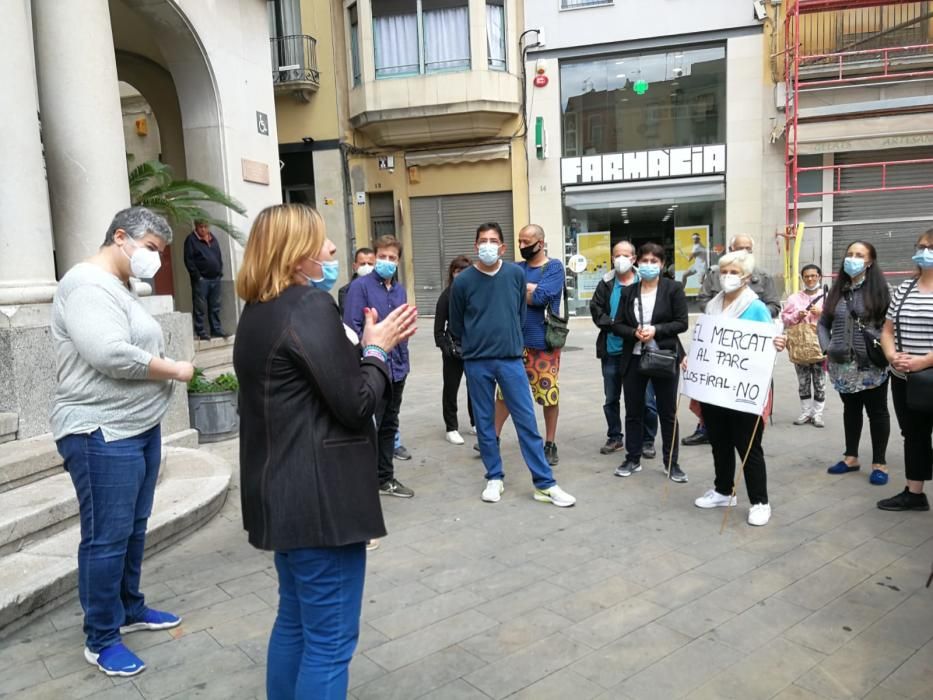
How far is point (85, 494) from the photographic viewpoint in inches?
119

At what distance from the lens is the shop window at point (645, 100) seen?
55.3 feet

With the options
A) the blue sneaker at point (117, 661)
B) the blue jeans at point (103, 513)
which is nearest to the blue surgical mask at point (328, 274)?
the blue jeans at point (103, 513)

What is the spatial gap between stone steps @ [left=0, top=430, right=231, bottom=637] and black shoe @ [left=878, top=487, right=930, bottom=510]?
4.72 meters

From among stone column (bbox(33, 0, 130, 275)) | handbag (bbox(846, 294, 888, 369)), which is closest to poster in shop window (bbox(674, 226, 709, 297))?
handbag (bbox(846, 294, 888, 369))

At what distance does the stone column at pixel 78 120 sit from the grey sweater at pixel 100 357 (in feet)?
12.4

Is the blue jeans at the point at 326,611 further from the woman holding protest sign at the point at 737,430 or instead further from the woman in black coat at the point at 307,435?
the woman holding protest sign at the point at 737,430

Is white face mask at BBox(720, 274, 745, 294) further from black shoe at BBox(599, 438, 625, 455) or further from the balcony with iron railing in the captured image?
the balcony with iron railing

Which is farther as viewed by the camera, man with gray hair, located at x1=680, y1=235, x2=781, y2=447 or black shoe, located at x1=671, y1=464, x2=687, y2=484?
man with gray hair, located at x1=680, y1=235, x2=781, y2=447

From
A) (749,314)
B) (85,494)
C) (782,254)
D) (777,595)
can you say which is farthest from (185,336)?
(782,254)

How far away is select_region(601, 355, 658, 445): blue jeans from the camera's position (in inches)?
254

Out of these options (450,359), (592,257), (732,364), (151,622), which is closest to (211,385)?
(450,359)

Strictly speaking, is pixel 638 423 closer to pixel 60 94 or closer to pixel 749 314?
pixel 749 314

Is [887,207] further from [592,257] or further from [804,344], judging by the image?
[804,344]

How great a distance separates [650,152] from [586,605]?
15182mm
